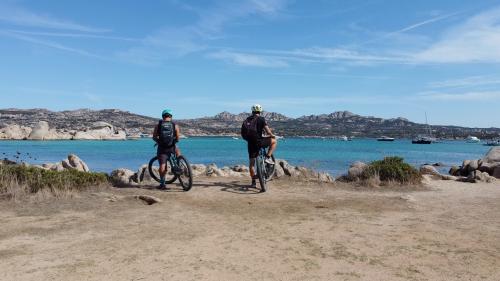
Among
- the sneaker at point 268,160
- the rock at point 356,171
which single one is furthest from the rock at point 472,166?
the sneaker at point 268,160

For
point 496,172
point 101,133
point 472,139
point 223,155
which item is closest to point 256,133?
point 496,172

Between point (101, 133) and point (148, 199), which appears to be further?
point (101, 133)

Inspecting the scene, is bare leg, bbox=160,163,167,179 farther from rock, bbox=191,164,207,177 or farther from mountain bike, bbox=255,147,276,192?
rock, bbox=191,164,207,177

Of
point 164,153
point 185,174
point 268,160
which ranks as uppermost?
point 164,153

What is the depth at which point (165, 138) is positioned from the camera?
36.4 ft

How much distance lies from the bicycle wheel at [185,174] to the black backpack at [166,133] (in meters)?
0.48

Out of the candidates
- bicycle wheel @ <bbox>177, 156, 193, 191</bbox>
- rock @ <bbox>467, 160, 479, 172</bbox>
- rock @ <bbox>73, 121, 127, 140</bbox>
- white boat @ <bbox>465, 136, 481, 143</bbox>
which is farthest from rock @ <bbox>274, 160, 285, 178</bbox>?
white boat @ <bbox>465, 136, 481, 143</bbox>

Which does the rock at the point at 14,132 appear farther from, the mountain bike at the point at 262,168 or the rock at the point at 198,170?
the mountain bike at the point at 262,168

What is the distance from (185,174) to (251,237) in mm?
4695

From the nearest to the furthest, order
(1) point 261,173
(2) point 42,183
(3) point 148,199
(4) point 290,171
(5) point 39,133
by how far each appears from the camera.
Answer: (3) point 148,199
(2) point 42,183
(1) point 261,173
(4) point 290,171
(5) point 39,133

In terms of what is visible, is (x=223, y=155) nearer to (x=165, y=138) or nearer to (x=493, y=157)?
(x=493, y=157)

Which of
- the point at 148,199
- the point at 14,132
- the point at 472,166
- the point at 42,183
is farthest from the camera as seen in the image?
the point at 14,132

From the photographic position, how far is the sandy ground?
5398 millimetres

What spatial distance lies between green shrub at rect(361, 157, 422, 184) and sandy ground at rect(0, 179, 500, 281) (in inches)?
79.7
